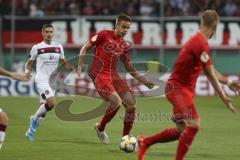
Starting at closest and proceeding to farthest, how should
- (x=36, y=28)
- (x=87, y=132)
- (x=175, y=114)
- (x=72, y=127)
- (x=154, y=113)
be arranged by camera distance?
(x=175, y=114), (x=87, y=132), (x=72, y=127), (x=154, y=113), (x=36, y=28)

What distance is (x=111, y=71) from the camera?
12.9 meters

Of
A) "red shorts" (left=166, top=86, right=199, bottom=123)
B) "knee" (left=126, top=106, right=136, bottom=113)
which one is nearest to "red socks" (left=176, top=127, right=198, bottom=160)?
"red shorts" (left=166, top=86, right=199, bottom=123)

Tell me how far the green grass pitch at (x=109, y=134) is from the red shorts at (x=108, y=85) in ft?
3.38

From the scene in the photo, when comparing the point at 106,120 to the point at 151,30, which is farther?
the point at 151,30

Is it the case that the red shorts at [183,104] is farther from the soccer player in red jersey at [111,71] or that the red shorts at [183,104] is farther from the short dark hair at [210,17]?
the soccer player in red jersey at [111,71]

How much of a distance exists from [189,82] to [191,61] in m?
0.36

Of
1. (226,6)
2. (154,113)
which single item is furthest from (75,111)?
(226,6)

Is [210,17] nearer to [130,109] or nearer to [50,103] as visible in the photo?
[130,109]

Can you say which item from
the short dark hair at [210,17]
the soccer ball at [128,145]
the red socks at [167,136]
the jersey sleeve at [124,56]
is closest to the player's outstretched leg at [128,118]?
the soccer ball at [128,145]

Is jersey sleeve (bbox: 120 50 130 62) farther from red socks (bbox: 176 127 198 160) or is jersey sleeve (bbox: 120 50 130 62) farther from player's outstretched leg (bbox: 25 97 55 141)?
red socks (bbox: 176 127 198 160)

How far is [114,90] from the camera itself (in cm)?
1258

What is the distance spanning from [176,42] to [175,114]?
672 inches

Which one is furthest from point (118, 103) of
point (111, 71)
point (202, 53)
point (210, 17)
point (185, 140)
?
point (210, 17)

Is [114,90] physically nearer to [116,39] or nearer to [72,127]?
[116,39]
